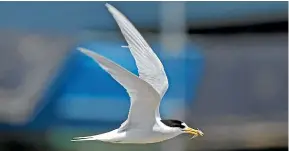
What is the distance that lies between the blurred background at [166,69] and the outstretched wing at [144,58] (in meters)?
0.25

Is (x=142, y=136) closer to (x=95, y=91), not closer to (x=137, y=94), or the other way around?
(x=137, y=94)

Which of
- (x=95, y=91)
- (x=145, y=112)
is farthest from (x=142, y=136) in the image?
(x=95, y=91)

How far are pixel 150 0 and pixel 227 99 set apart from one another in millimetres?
315

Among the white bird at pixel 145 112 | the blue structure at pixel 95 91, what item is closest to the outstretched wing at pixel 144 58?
the white bird at pixel 145 112

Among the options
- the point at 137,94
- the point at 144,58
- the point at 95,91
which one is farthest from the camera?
the point at 95,91

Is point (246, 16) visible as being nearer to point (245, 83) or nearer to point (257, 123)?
point (245, 83)

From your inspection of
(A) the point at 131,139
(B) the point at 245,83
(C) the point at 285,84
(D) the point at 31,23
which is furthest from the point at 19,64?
(C) the point at 285,84

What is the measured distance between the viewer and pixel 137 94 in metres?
1.25

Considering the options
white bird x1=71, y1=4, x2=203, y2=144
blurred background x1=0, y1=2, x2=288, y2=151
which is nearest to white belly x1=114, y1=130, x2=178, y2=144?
white bird x1=71, y1=4, x2=203, y2=144

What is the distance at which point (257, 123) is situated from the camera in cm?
171

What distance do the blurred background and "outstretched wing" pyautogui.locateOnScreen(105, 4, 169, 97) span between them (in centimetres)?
25

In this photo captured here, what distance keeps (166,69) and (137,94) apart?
0.42 m

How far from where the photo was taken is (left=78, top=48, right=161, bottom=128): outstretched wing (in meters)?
1.13

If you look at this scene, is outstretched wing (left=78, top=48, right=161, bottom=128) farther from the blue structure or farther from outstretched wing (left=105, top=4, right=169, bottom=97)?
the blue structure
